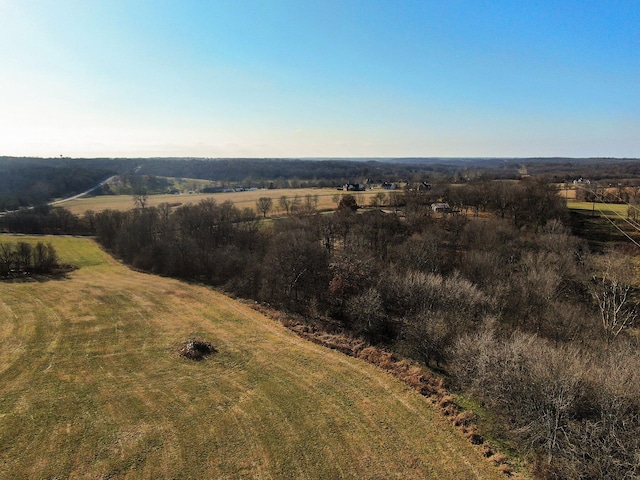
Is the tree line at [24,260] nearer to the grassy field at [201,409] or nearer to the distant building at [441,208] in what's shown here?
the grassy field at [201,409]

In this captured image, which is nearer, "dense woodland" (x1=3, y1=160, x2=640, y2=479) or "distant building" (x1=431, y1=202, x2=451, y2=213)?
"dense woodland" (x1=3, y1=160, x2=640, y2=479)

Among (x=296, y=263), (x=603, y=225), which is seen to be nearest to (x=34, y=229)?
(x=296, y=263)

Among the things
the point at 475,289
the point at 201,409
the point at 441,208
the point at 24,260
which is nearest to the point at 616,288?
the point at 475,289

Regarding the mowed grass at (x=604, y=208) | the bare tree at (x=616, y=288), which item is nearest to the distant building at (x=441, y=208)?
the mowed grass at (x=604, y=208)

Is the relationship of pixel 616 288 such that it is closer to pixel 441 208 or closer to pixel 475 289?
pixel 475 289

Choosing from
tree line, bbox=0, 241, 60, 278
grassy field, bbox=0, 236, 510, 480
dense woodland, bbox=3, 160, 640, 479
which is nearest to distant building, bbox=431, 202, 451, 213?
dense woodland, bbox=3, 160, 640, 479

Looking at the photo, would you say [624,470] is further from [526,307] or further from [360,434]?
[526,307]

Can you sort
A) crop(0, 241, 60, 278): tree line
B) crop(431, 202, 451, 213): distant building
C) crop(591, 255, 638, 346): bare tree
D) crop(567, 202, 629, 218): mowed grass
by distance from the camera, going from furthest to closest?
1. crop(431, 202, 451, 213): distant building
2. crop(567, 202, 629, 218): mowed grass
3. crop(0, 241, 60, 278): tree line
4. crop(591, 255, 638, 346): bare tree

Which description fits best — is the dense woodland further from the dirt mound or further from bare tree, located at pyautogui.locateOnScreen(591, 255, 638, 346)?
the dirt mound
